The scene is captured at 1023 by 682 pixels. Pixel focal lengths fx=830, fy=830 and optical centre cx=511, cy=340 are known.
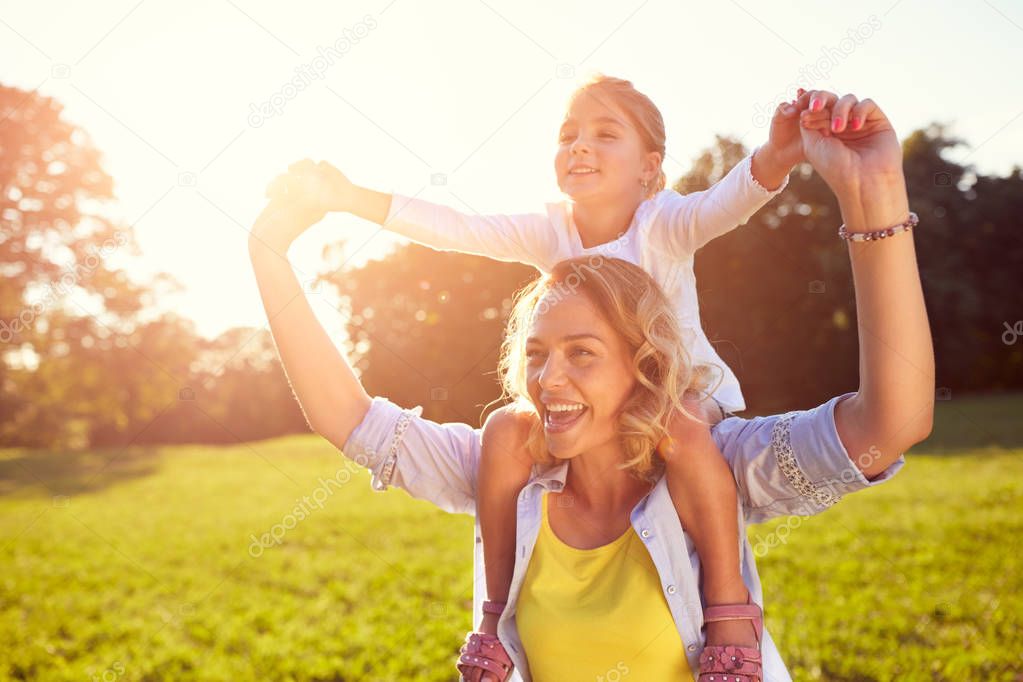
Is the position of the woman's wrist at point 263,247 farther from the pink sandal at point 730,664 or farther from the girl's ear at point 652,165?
the girl's ear at point 652,165

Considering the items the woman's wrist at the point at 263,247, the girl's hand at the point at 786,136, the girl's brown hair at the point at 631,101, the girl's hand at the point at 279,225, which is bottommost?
the woman's wrist at the point at 263,247

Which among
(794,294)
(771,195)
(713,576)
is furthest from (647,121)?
(794,294)

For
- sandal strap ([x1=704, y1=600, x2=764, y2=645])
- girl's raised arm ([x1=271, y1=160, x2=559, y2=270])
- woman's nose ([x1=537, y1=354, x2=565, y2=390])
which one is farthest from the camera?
girl's raised arm ([x1=271, y1=160, x2=559, y2=270])

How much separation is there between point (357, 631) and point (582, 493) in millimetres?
4968

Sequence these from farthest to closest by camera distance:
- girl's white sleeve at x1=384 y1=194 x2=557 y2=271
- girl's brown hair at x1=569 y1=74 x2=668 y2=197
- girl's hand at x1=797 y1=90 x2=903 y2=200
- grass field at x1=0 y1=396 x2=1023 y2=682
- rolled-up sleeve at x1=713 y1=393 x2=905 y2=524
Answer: grass field at x1=0 y1=396 x2=1023 y2=682 < girl's brown hair at x1=569 y1=74 x2=668 y2=197 < girl's white sleeve at x1=384 y1=194 x2=557 y2=271 < rolled-up sleeve at x1=713 y1=393 x2=905 y2=524 < girl's hand at x1=797 y1=90 x2=903 y2=200

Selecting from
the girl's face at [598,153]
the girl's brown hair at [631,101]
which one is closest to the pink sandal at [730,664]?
the girl's face at [598,153]

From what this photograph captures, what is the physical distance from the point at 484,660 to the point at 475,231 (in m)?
1.47

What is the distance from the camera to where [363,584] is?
8.16 metres

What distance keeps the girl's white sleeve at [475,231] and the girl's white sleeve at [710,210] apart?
448mm

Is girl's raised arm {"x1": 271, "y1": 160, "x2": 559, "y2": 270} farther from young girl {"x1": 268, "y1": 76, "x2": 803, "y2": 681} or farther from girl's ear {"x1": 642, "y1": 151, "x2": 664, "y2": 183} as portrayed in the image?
girl's ear {"x1": 642, "y1": 151, "x2": 664, "y2": 183}

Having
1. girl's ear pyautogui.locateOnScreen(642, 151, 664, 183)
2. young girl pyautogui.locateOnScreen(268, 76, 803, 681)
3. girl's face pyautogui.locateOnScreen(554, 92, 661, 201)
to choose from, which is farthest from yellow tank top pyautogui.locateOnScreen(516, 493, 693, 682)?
girl's ear pyautogui.locateOnScreen(642, 151, 664, 183)

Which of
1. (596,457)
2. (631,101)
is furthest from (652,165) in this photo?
(596,457)

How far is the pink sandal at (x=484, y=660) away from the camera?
6.52 feet

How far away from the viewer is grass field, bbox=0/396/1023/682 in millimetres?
5777
